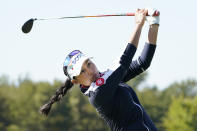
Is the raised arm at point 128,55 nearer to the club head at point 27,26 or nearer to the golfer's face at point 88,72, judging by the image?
the golfer's face at point 88,72

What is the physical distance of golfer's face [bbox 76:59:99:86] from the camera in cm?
676

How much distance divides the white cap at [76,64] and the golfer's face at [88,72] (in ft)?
0.14

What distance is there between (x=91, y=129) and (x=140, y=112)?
71.6 metres

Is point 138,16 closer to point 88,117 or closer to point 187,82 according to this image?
point 88,117

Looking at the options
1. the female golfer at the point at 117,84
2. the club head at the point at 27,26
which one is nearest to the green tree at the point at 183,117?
the club head at the point at 27,26

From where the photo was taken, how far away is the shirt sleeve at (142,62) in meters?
7.00

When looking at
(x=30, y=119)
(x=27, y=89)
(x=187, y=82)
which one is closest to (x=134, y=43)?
(x=30, y=119)

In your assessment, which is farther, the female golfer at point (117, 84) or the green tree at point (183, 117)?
the green tree at point (183, 117)

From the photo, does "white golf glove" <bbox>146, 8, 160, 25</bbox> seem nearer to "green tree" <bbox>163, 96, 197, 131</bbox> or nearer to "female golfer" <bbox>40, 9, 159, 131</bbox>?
"female golfer" <bbox>40, 9, 159, 131</bbox>

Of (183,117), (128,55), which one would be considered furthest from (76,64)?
(183,117)

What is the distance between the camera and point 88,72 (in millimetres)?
6793

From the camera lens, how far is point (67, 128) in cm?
7694

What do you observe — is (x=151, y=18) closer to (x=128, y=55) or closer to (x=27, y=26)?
(x=128, y=55)

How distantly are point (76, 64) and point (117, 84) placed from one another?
0.60 metres
